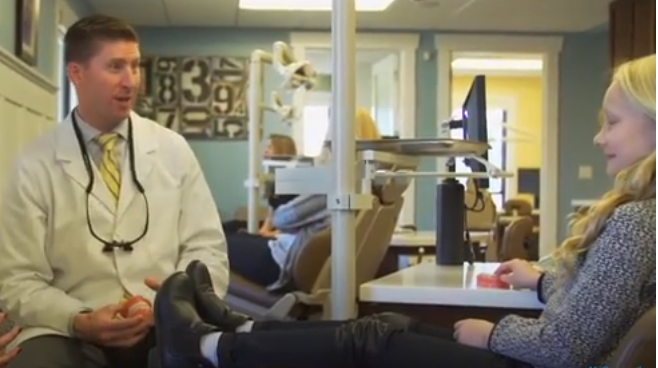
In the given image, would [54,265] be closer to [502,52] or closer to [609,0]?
[609,0]

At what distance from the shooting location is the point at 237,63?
747 centimetres

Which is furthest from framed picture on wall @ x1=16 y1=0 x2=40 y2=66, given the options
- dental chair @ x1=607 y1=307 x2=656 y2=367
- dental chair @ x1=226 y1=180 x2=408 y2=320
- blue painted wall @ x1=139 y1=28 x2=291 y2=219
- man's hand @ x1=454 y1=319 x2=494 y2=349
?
dental chair @ x1=607 y1=307 x2=656 y2=367

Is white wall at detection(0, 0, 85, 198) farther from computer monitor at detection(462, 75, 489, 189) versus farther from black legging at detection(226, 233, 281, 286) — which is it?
computer monitor at detection(462, 75, 489, 189)

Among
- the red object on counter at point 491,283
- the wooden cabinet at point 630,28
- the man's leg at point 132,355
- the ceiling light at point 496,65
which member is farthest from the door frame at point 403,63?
the man's leg at point 132,355

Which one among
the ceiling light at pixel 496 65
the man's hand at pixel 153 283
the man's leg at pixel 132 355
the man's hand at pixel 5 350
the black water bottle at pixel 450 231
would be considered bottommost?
the man's leg at pixel 132 355

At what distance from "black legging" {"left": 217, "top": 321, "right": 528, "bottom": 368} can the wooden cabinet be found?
4.54 meters

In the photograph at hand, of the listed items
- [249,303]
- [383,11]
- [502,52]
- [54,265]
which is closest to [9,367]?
[54,265]

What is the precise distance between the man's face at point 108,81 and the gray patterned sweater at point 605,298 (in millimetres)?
1129

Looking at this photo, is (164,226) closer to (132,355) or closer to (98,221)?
(98,221)

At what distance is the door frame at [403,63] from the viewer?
24.7 ft

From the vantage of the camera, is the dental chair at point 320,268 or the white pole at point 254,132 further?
the white pole at point 254,132

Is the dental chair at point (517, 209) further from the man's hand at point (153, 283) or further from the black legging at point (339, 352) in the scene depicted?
the black legging at point (339, 352)

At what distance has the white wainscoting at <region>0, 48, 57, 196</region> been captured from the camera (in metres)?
3.54

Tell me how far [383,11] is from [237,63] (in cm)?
143
